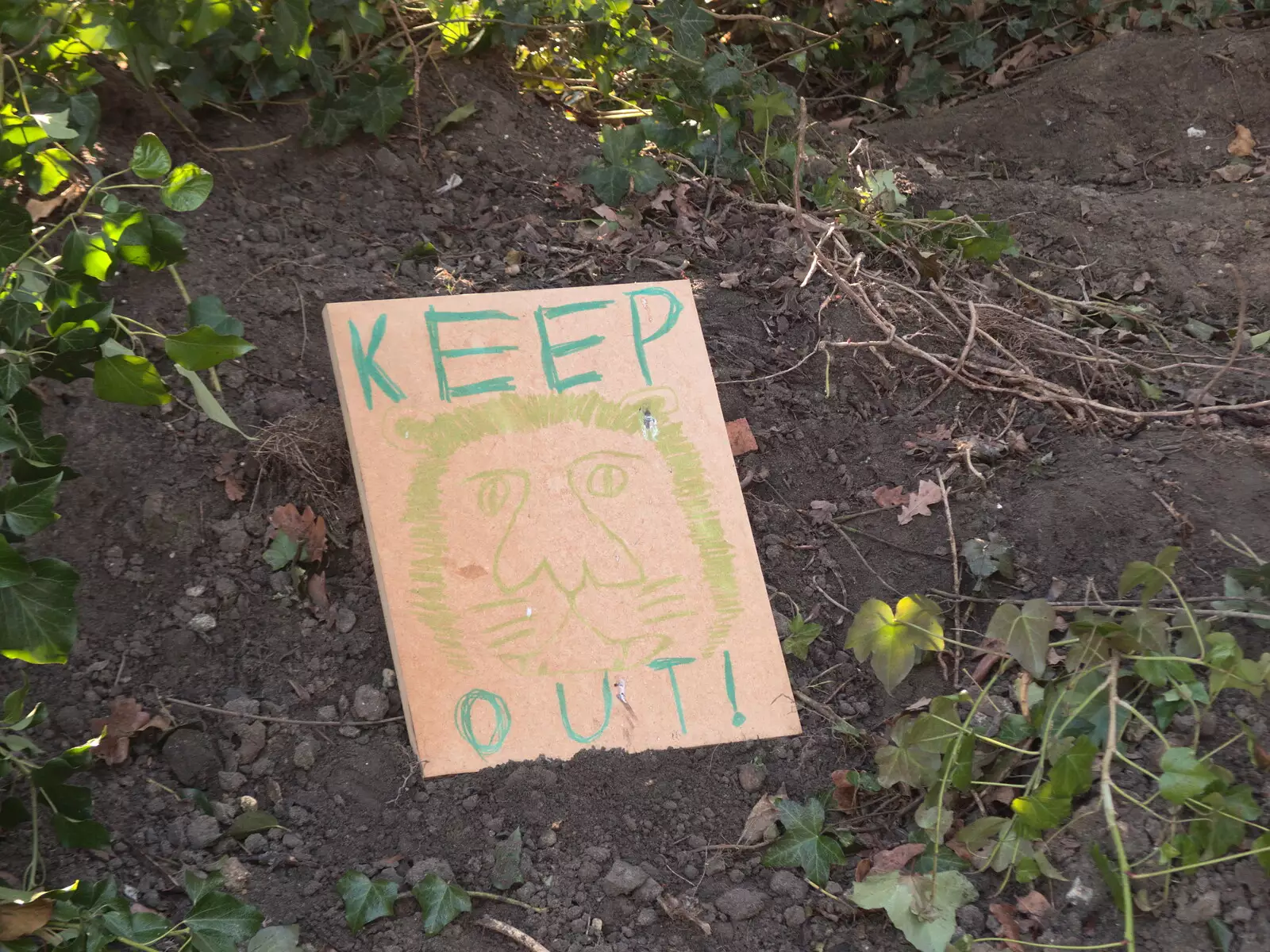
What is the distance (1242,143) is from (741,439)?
2.07 m

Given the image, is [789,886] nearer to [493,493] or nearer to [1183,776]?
[1183,776]

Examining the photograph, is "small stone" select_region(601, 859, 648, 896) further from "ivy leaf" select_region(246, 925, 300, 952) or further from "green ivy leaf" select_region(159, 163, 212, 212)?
"green ivy leaf" select_region(159, 163, 212, 212)

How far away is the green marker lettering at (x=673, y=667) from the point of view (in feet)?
5.84

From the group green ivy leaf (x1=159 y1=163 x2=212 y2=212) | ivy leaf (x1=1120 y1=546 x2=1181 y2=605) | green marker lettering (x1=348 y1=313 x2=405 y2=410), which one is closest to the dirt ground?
green marker lettering (x1=348 y1=313 x2=405 y2=410)

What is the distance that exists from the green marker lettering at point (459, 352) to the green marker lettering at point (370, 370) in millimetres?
83

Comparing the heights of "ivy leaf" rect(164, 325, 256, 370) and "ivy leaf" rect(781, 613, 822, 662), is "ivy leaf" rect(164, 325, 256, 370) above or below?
above

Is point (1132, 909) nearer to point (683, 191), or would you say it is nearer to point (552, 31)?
point (683, 191)

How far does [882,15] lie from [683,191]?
123cm

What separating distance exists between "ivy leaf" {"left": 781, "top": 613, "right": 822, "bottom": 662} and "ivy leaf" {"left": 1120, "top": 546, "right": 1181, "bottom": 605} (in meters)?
0.51

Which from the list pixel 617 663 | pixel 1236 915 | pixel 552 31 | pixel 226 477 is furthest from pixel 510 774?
pixel 552 31

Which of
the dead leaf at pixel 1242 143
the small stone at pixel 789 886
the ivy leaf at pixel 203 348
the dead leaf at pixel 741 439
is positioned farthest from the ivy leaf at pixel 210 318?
the dead leaf at pixel 1242 143

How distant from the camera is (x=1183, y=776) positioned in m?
1.38

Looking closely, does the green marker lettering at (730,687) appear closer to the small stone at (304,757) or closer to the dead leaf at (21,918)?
the small stone at (304,757)

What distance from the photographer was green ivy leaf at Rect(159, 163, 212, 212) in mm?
1598
